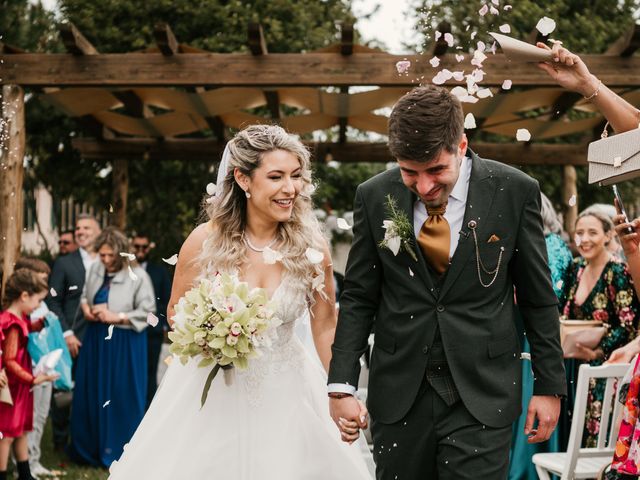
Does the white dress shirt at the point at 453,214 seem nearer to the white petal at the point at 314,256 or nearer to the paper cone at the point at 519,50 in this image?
the paper cone at the point at 519,50

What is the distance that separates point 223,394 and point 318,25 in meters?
14.4

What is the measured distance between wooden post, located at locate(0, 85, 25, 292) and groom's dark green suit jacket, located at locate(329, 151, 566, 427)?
232 inches

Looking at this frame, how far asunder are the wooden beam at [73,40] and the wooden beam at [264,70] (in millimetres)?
94

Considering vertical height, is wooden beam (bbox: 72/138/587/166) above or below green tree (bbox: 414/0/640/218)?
below

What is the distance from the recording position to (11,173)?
8.66m

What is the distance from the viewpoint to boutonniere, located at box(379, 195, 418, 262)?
3.23 m

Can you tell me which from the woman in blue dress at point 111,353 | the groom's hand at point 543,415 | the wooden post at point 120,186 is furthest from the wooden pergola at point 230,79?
the groom's hand at point 543,415

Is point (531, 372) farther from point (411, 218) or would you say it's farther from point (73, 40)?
point (73, 40)

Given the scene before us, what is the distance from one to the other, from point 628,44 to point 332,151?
17.6ft

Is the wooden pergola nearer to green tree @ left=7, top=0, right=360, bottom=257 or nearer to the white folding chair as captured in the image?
the white folding chair

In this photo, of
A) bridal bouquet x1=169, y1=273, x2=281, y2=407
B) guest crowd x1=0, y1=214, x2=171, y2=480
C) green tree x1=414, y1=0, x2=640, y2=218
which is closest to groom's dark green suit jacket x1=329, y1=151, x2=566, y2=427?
bridal bouquet x1=169, y1=273, x2=281, y2=407

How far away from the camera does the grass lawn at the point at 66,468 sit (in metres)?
7.13

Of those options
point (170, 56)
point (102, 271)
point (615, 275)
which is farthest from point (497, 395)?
point (170, 56)

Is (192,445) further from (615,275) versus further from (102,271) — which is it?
(102,271)
